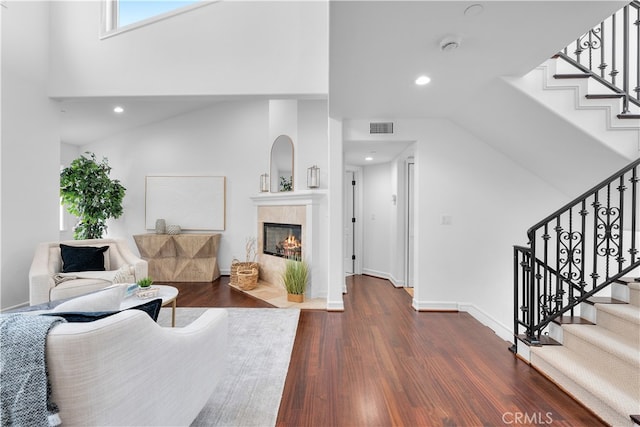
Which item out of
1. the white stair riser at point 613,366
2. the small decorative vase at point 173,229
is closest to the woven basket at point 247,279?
the small decorative vase at point 173,229

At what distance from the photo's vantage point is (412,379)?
2.10 m

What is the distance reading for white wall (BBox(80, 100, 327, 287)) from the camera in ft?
17.9

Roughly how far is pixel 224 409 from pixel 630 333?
111 inches

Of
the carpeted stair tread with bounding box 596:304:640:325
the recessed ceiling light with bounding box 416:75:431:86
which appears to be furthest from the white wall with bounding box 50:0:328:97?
the carpeted stair tread with bounding box 596:304:640:325

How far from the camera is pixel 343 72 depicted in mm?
2479

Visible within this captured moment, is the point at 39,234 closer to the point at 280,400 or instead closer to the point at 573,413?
the point at 280,400

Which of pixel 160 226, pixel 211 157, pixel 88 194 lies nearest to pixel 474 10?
pixel 211 157

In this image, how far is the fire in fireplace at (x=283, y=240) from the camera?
4.35m

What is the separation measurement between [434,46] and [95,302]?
2.70 m

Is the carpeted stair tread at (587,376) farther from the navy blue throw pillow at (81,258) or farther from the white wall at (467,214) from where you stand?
the navy blue throw pillow at (81,258)

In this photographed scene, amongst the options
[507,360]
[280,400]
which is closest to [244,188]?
[280,400]

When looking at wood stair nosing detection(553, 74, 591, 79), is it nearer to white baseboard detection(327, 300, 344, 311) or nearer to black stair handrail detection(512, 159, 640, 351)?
black stair handrail detection(512, 159, 640, 351)

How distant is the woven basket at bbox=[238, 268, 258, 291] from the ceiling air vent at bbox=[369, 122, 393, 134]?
2.82 m

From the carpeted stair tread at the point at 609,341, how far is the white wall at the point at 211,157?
15.2 ft
